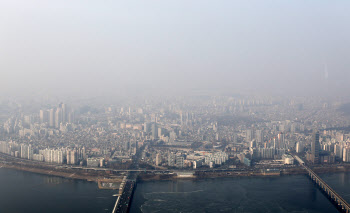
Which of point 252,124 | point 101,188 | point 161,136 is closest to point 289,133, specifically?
point 252,124

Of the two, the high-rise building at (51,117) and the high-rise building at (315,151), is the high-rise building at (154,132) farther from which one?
the high-rise building at (315,151)

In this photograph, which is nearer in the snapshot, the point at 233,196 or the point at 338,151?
the point at 233,196

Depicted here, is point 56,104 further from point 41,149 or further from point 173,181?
point 173,181

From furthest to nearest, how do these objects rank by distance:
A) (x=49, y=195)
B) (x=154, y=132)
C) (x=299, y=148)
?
(x=154, y=132), (x=299, y=148), (x=49, y=195)

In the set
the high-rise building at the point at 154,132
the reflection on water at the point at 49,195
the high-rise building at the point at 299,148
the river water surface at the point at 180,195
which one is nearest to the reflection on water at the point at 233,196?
the river water surface at the point at 180,195

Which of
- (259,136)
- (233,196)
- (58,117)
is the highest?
(58,117)

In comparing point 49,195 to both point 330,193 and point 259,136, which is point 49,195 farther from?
point 259,136

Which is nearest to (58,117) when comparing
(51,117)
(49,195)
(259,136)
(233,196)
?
(51,117)

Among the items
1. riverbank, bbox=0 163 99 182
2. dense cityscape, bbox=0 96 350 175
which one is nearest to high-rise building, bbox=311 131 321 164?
dense cityscape, bbox=0 96 350 175

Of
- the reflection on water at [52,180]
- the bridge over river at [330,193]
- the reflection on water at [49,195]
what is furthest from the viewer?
the reflection on water at [52,180]

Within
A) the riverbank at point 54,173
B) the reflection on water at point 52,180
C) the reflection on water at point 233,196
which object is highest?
the riverbank at point 54,173

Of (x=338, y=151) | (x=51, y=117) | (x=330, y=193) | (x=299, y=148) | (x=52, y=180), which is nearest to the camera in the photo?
(x=330, y=193)

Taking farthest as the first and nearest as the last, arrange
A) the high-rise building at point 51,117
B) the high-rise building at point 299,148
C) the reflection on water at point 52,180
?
the high-rise building at point 51,117, the high-rise building at point 299,148, the reflection on water at point 52,180
